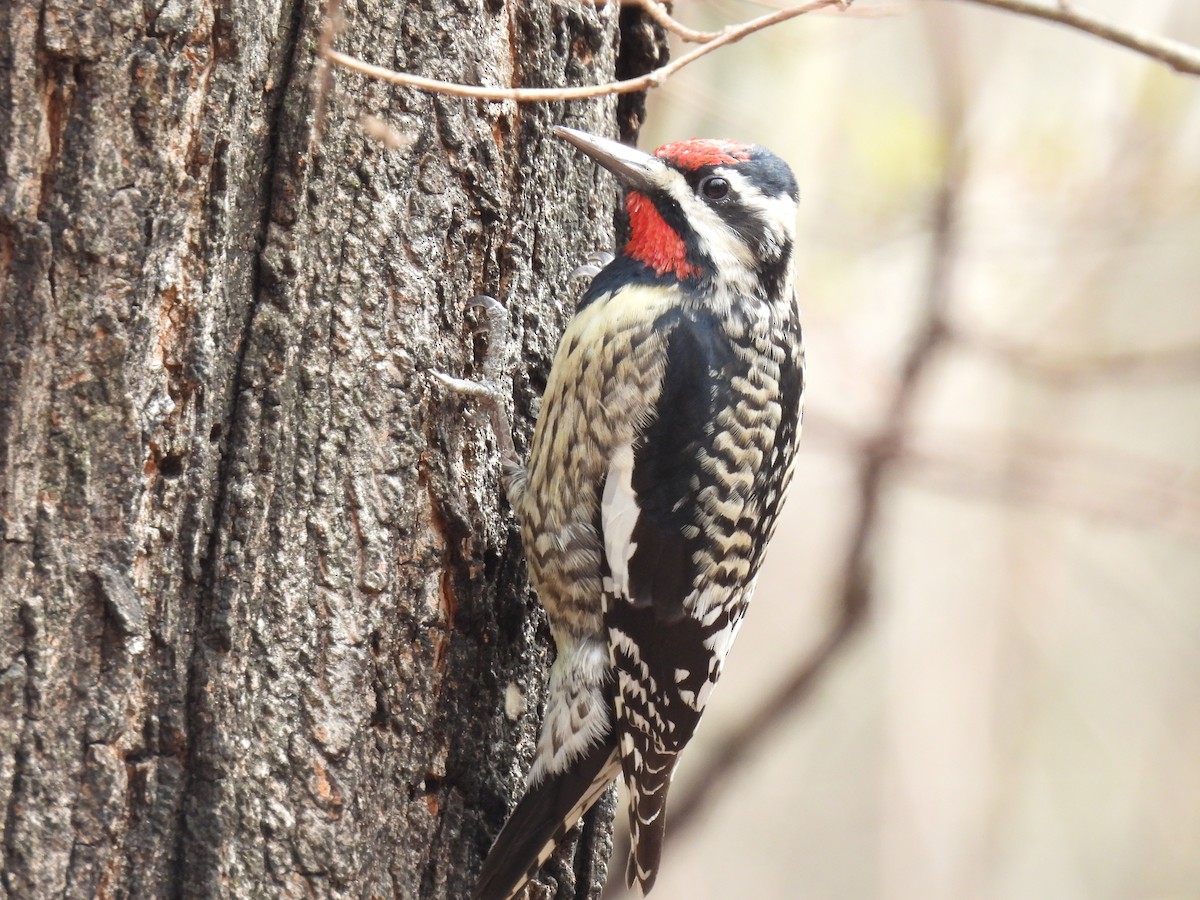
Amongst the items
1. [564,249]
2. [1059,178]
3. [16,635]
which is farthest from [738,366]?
[1059,178]

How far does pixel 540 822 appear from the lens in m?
2.23

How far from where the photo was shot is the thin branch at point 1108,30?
199cm

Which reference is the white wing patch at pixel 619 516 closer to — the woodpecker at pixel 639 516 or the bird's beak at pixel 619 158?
the woodpecker at pixel 639 516

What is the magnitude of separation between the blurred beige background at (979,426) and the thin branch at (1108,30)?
1390 mm

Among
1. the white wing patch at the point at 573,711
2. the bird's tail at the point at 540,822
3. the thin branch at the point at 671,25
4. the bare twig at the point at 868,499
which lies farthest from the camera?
the bare twig at the point at 868,499

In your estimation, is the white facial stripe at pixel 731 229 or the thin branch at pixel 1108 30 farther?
the white facial stripe at pixel 731 229

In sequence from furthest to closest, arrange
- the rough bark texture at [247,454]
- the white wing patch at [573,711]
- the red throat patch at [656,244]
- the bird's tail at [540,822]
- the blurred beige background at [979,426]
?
the blurred beige background at [979,426], the red throat patch at [656,244], the white wing patch at [573,711], the bird's tail at [540,822], the rough bark texture at [247,454]

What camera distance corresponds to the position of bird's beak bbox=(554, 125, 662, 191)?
238 cm

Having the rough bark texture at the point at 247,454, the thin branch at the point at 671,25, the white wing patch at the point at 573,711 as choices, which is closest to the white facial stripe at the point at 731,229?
the rough bark texture at the point at 247,454

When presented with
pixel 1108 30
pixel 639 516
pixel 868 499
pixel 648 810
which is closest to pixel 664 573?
pixel 639 516

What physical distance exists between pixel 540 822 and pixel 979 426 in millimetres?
3696

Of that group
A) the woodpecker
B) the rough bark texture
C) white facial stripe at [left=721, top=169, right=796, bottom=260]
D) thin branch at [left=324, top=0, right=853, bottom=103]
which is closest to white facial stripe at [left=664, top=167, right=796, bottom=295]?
white facial stripe at [left=721, top=169, right=796, bottom=260]

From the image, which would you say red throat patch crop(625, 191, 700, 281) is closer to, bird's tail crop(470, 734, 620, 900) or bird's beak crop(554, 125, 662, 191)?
bird's beak crop(554, 125, 662, 191)

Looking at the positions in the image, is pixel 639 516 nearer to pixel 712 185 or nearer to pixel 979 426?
pixel 712 185
